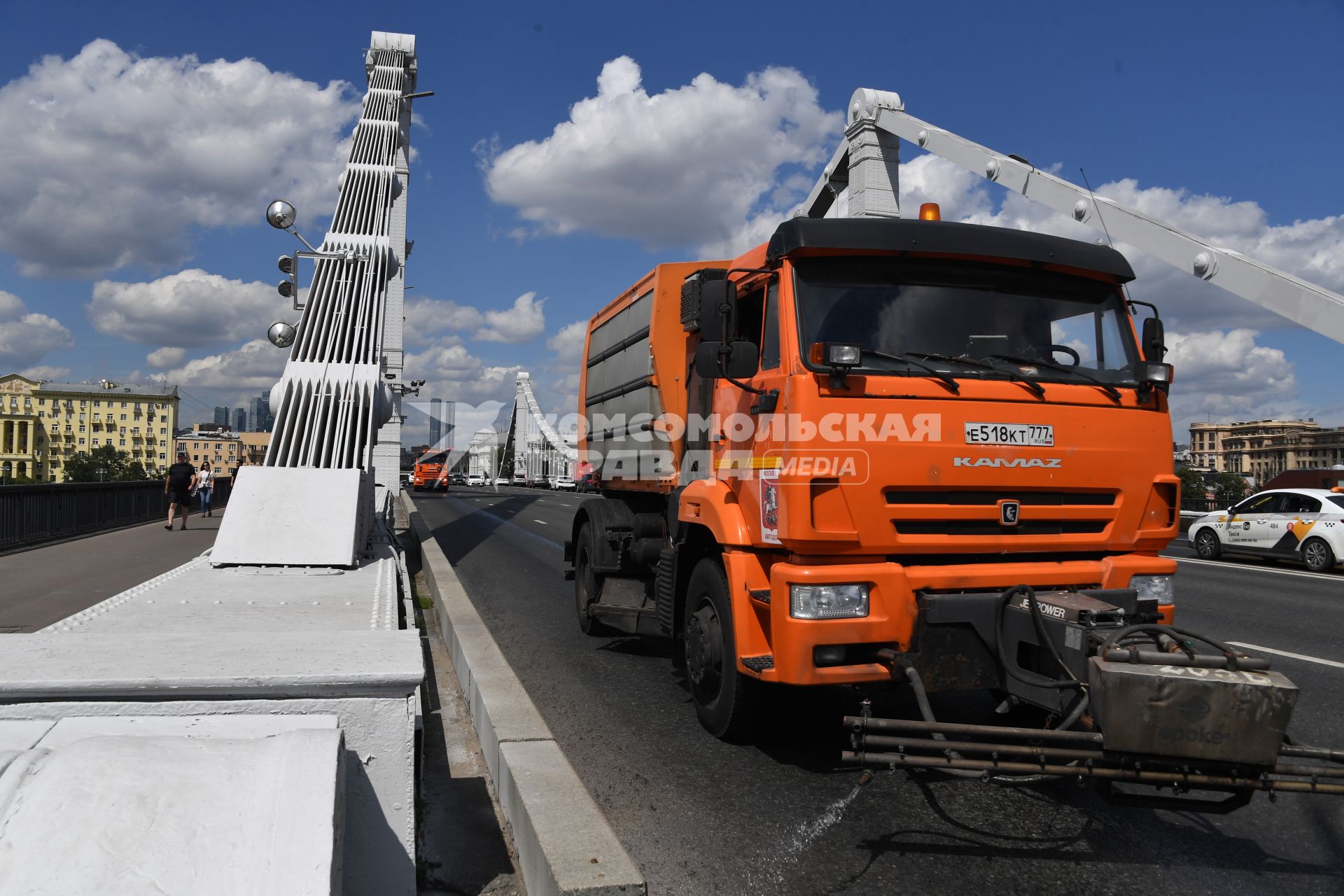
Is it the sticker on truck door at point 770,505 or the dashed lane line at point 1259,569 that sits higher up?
the sticker on truck door at point 770,505

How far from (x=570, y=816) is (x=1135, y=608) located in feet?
9.86

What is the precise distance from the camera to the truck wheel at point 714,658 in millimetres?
5145

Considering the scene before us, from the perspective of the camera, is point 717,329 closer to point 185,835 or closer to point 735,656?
point 735,656

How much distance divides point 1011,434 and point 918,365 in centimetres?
56

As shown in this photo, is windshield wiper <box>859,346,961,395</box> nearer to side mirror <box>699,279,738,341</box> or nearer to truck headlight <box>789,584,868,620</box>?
side mirror <box>699,279,738,341</box>

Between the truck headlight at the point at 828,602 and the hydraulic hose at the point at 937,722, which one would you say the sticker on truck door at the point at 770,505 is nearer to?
the truck headlight at the point at 828,602

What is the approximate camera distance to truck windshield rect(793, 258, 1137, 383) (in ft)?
15.9

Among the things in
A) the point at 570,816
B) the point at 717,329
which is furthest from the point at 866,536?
the point at 570,816

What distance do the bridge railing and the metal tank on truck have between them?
44.8 ft

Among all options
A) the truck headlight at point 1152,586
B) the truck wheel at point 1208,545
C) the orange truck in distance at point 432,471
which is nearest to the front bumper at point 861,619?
the truck headlight at point 1152,586

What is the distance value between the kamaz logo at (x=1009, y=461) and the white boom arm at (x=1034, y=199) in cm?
693

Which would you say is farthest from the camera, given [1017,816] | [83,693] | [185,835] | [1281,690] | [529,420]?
[529,420]

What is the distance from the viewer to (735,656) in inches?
194

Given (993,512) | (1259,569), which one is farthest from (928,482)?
(1259,569)
